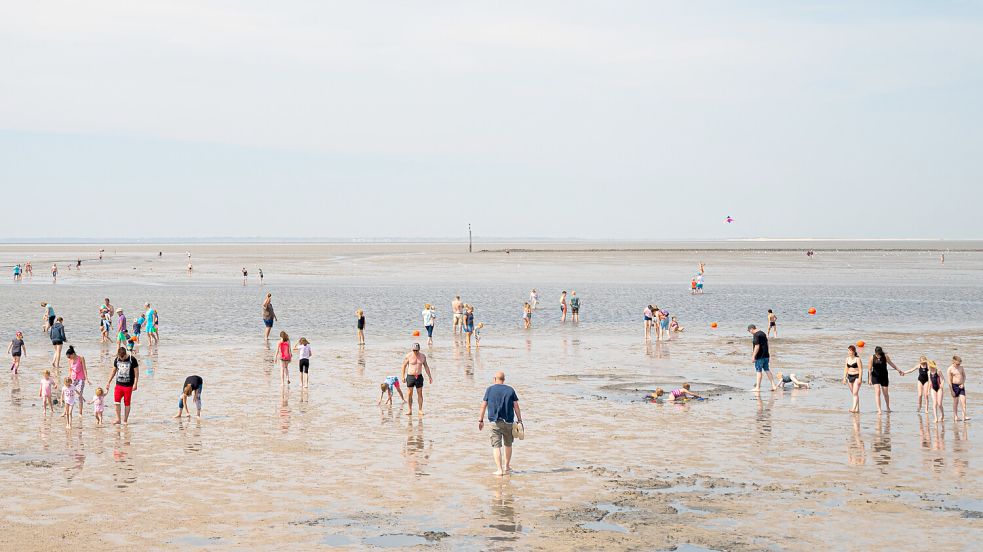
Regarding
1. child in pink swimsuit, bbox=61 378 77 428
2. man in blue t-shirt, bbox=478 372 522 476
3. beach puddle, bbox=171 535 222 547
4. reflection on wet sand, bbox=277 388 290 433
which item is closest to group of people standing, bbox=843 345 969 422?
man in blue t-shirt, bbox=478 372 522 476

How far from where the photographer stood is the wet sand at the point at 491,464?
12.9 metres

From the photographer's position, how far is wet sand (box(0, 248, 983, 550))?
42.2 feet

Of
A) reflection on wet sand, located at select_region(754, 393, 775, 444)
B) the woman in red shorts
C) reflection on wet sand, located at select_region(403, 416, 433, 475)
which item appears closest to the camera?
reflection on wet sand, located at select_region(403, 416, 433, 475)

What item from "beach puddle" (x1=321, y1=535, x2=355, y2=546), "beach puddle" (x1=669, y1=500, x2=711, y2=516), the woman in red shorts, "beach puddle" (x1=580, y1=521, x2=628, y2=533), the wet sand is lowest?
"beach puddle" (x1=321, y1=535, x2=355, y2=546)

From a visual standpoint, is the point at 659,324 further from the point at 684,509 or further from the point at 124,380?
the point at 684,509

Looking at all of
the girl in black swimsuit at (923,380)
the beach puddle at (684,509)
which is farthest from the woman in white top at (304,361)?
the girl in black swimsuit at (923,380)

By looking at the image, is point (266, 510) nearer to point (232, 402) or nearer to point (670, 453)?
point (670, 453)

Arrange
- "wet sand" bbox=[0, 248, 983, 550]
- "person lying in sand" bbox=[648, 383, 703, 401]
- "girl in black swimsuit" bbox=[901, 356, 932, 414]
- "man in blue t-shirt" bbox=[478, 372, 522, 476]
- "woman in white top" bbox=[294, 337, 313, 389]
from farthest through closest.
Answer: "woman in white top" bbox=[294, 337, 313, 389], "person lying in sand" bbox=[648, 383, 703, 401], "girl in black swimsuit" bbox=[901, 356, 932, 414], "man in blue t-shirt" bbox=[478, 372, 522, 476], "wet sand" bbox=[0, 248, 983, 550]

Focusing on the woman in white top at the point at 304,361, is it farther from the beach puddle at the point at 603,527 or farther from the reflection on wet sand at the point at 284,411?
the beach puddle at the point at 603,527

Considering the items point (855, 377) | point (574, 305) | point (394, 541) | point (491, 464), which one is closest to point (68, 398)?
point (491, 464)

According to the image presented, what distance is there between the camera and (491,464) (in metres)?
16.7

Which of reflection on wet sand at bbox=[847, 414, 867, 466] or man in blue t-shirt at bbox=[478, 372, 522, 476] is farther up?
man in blue t-shirt at bbox=[478, 372, 522, 476]

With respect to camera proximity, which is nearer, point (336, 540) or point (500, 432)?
point (336, 540)

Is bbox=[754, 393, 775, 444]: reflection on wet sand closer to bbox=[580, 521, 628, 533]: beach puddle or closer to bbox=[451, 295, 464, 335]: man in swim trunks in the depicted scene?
bbox=[580, 521, 628, 533]: beach puddle
